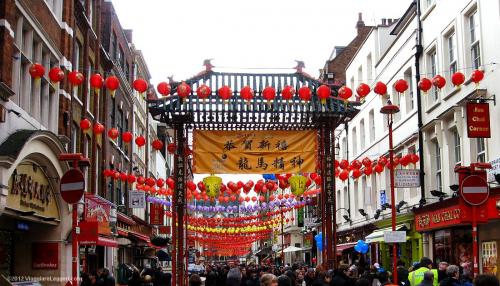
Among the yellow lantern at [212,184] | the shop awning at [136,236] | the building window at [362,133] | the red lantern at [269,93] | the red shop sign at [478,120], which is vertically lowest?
the shop awning at [136,236]

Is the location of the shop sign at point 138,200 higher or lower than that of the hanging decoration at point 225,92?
lower

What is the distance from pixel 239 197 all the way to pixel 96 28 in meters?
11.8

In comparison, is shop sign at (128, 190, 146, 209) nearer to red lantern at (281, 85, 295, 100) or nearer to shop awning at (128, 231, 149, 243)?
shop awning at (128, 231, 149, 243)

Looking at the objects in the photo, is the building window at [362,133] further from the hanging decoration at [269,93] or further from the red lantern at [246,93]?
the red lantern at [246,93]

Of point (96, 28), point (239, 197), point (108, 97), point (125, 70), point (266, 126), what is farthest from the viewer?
point (125, 70)

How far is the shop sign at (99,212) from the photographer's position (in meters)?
23.1

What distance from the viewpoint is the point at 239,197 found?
3522 cm

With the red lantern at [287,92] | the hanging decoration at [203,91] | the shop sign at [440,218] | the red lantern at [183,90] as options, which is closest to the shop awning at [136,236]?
the shop sign at [440,218]

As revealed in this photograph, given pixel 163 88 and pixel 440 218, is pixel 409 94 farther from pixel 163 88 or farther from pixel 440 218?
pixel 163 88

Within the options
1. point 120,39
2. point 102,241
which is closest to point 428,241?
point 102,241

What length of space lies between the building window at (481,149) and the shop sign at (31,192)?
1237 cm

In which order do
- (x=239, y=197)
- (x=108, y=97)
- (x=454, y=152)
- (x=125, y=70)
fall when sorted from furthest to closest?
(x=125, y=70)
(x=239, y=197)
(x=108, y=97)
(x=454, y=152)

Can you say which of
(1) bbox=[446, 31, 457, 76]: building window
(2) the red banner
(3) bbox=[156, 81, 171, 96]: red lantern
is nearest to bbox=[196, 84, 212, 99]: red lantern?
(3) bbox=[156, 81, 171, 96]: red lantern

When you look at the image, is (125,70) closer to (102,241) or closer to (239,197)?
(239,197)
